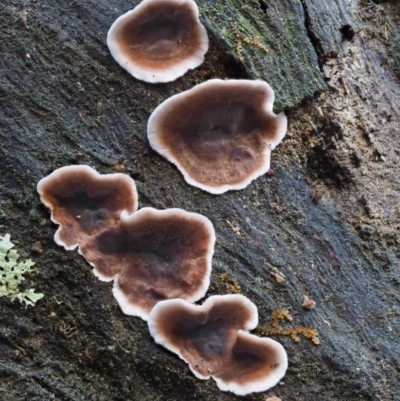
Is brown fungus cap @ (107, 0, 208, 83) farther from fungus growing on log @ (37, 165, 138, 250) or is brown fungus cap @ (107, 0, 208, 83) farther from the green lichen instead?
the green lichen

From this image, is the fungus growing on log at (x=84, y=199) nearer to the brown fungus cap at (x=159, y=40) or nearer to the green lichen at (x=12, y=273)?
the green lichen at (x=12, y=273)

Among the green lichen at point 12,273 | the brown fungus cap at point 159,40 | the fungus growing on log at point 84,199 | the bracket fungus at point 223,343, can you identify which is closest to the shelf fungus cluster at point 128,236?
the fungus growing on log at point 84,199

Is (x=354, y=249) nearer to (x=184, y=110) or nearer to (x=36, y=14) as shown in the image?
(x=184, y=110)

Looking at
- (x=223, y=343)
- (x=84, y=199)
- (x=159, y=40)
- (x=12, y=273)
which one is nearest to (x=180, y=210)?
(x=84, y=199)

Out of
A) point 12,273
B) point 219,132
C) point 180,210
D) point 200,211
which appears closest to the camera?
point 12,273

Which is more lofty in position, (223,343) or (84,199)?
(84,199)

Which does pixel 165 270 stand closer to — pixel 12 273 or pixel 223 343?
pixel 223 343

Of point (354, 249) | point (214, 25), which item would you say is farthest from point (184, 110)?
point (354, 249)
